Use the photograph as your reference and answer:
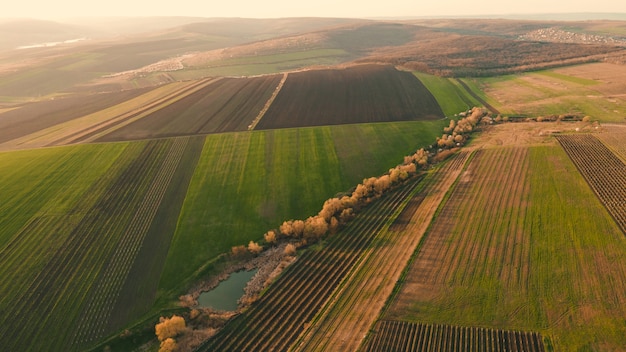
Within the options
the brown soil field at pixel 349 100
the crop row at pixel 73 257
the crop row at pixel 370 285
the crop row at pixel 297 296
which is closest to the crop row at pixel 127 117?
the crop row at pixel 73 257

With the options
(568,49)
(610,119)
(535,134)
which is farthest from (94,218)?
(568,49)

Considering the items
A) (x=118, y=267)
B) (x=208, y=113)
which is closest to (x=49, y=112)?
(x=208, y=113)

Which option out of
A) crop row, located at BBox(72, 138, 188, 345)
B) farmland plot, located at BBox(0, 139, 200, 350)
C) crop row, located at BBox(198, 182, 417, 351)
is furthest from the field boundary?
crop row, located at BBox(198, 182, 417, 351)

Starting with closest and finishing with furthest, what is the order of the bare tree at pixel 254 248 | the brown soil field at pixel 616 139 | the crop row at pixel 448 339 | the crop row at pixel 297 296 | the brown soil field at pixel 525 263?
the crop row at pixel 448 339, the brown soil field at pixel 525 263, the crop row at pixel 297 296, the bare tree at pixel 254 248, the brown soil field at pixel 616 139

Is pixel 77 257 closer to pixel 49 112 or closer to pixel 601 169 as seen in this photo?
pixel 49 112

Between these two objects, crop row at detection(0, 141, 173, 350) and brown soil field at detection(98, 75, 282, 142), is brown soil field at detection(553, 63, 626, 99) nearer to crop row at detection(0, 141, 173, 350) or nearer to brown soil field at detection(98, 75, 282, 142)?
brown soil field at detection(98, 75, 282, 142)

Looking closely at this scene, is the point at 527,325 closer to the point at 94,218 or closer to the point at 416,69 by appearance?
the point at 94,218

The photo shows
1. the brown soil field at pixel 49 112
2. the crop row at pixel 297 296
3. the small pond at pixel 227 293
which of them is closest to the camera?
the crop row at pixel 297 296

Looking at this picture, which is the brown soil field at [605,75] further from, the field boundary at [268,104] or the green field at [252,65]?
the green field at [252,65]
